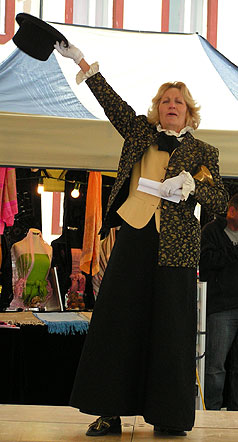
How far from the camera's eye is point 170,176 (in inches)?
113

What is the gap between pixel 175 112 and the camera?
9.74 ft

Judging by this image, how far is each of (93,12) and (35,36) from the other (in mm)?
8196

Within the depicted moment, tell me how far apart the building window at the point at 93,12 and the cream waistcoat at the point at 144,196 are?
8.31m

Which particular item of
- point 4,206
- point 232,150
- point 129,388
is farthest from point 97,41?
point 129,388

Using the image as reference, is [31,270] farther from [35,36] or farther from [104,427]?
[104,427]

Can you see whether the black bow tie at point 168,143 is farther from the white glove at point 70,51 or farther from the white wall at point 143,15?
the white wall at point 143,15

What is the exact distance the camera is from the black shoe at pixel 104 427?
283 cm

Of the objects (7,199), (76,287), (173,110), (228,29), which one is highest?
(228,29)

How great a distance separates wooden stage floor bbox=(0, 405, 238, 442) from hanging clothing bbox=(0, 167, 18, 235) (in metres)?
1.87

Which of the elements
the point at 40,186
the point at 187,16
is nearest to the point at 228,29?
the point at 187,16

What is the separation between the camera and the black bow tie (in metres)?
2.97

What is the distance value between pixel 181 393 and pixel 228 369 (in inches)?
95.8

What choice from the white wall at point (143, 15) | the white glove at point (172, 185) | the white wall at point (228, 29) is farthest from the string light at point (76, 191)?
the white wall at point (143, 15)

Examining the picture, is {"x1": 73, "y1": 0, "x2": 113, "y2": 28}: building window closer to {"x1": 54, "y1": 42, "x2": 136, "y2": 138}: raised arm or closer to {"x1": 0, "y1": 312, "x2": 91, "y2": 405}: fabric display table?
{"x1": 0, "y1": 312, "x2": 91, "y2": 405}: fabric display table
